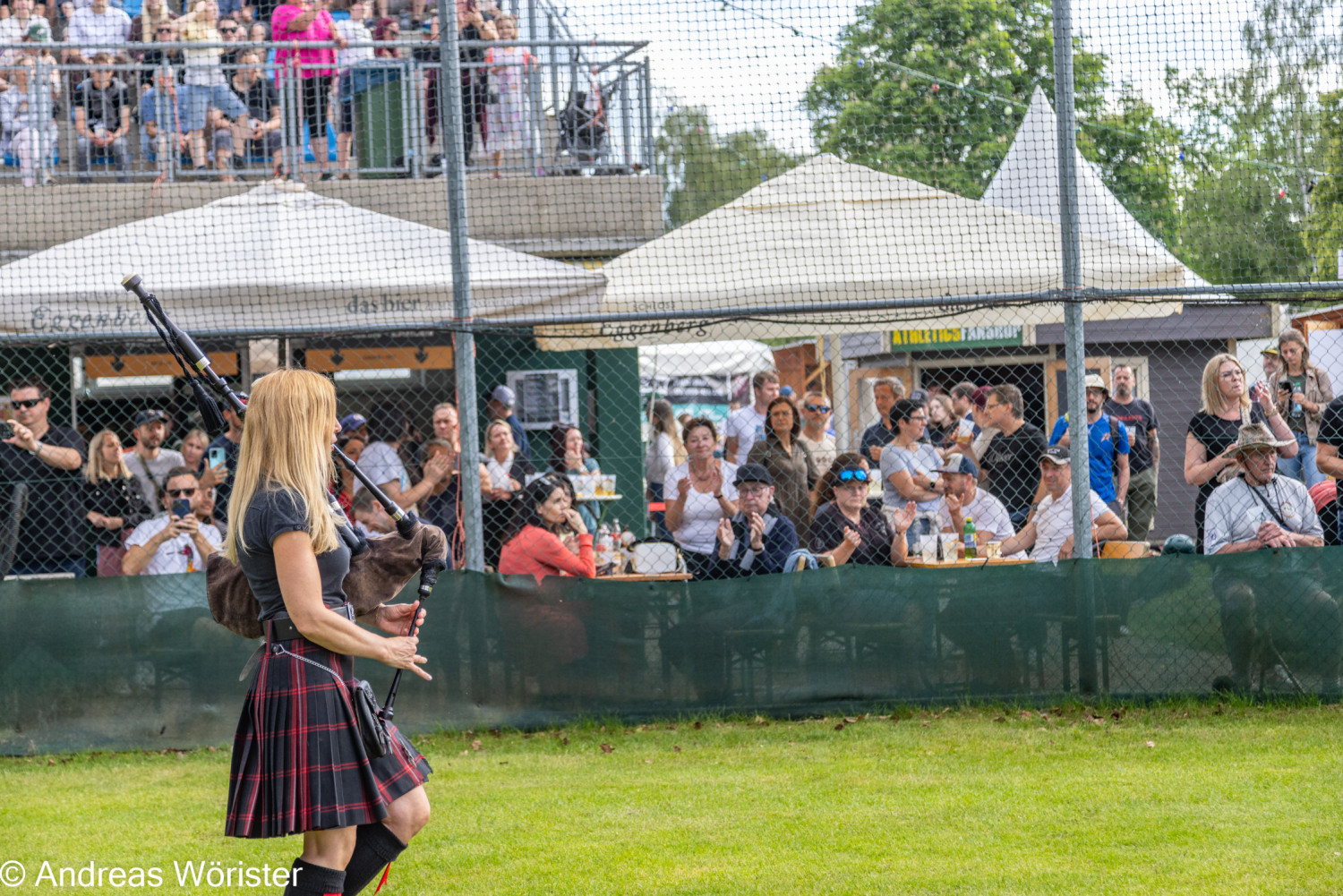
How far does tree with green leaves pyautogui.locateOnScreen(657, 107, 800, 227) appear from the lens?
777 centimetres

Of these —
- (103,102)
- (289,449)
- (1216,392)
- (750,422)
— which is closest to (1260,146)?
(1216,392)

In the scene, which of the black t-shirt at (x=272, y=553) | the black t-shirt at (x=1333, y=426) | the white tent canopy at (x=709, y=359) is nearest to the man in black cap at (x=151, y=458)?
the black t-shirt at (x=272, y=553)

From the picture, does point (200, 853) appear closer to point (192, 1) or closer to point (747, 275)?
point (747, 275)

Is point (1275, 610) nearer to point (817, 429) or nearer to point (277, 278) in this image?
point (817, 429)

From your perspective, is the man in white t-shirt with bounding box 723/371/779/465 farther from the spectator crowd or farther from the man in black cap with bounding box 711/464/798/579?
the man in black cap with bounding box 711/464/798/579

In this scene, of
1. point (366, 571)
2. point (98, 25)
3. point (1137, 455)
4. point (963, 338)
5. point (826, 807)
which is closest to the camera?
point (366, 571)

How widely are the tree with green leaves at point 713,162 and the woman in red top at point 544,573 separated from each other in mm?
1929

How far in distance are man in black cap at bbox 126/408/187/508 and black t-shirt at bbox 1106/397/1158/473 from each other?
6.44 metres

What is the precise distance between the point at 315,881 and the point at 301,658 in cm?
57

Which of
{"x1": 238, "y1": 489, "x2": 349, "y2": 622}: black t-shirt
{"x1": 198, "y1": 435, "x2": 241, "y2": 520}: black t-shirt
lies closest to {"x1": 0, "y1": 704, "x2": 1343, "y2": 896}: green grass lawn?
{"x1": 238, "y1": 489, "x2": 349, "y2": 622}: black t-shirt

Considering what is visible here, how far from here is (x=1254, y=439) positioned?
24.5 feet

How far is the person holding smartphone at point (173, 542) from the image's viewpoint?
7.97 m

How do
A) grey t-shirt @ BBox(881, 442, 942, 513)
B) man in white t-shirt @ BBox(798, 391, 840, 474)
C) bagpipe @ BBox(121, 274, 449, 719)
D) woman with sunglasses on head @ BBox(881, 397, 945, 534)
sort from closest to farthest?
bagpipe @ BBox(121, 274, 449, 719) → woman with sunglasses on head @ BBox(881, 397, 945, 534) → grey t-shirt @ BBox(881, 442, 942, 513) → man in white t-shirt @ BBox(798, 391, 840, 474)

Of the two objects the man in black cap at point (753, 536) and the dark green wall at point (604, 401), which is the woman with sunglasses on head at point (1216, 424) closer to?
the man in black cap at point (753, 536)
